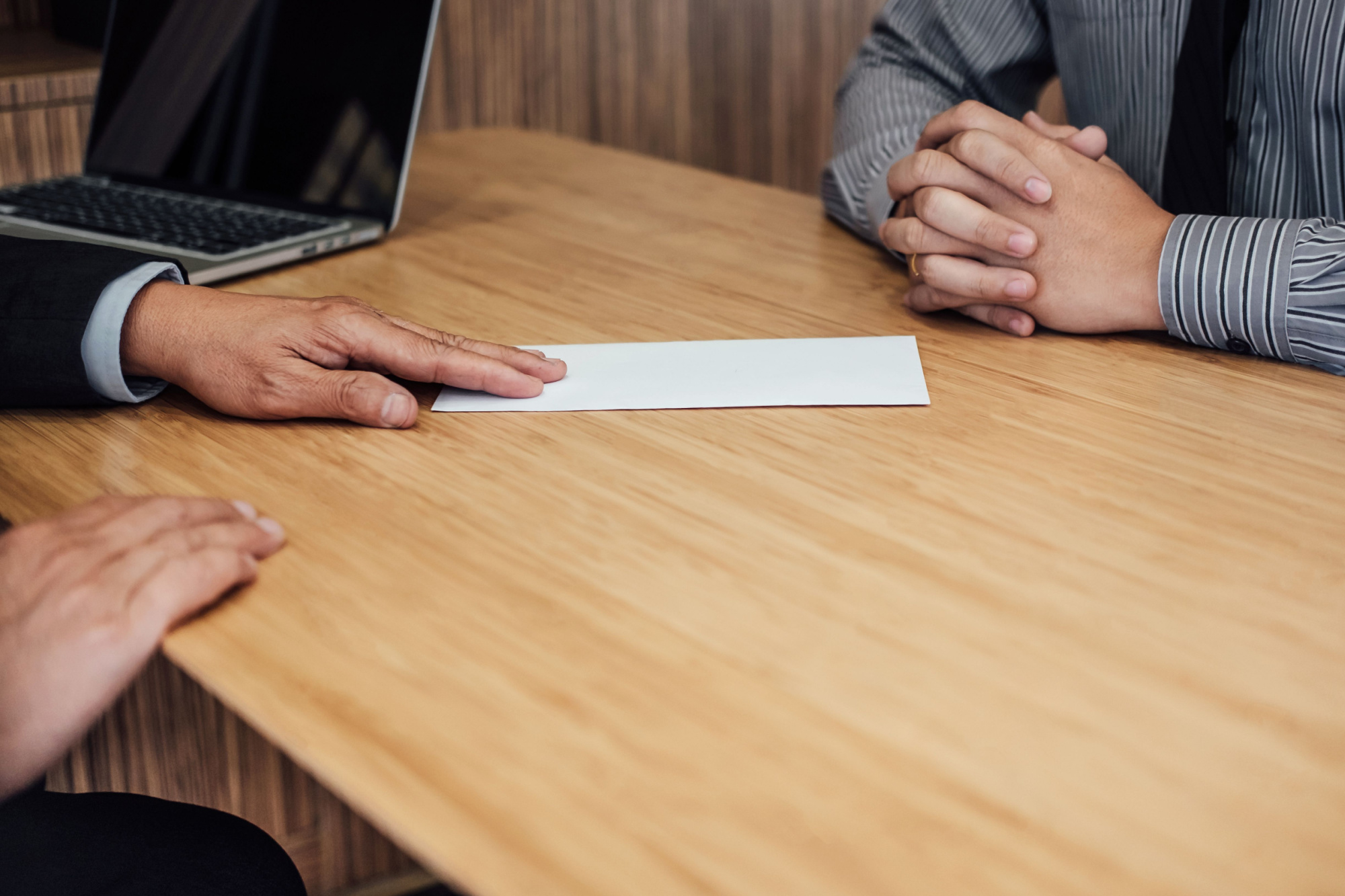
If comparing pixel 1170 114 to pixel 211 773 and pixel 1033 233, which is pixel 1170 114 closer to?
pixel 1033 233

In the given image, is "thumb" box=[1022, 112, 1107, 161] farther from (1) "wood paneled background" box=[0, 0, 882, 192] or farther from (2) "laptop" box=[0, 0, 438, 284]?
(1) "wood paneled background" box=[0, 0, 882, 192]

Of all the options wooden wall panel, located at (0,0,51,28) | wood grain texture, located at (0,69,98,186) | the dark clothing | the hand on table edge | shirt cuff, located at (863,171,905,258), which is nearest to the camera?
the hand on table edge

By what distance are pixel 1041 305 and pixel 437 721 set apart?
558 millimetres

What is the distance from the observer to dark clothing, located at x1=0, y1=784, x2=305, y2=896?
2.01 ft

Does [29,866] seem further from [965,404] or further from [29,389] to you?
[965,404]

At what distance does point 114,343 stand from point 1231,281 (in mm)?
727

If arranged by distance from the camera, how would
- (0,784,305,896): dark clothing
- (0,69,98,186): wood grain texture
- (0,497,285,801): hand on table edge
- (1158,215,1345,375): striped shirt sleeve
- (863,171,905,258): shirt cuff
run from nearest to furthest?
(0,497,285,801): hand on table edge < (0,784,305,896): dark clothing < (1158,215,1345,375): striped shirt sleeve < (863,171,905,258): shirt cuff < (0,69,98,186): wood grain texture

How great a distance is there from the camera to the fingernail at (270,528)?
0.51 metres

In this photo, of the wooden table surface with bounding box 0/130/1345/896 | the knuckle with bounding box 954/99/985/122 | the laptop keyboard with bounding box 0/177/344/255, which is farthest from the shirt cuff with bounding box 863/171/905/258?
the laptop keyboard with bounding box 0/177/344/255

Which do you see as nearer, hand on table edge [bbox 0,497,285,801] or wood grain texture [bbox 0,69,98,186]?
hand on table edge [bbox 0,497,285,801]

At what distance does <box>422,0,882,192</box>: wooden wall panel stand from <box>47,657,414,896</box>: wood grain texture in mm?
844

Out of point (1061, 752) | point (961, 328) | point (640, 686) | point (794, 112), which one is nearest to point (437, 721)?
point (640, 686)

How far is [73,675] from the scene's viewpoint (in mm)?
455

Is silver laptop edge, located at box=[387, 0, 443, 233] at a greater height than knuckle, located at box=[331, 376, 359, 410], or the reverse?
silver laptop edge, located at box=[387, 0, 443, 233]
